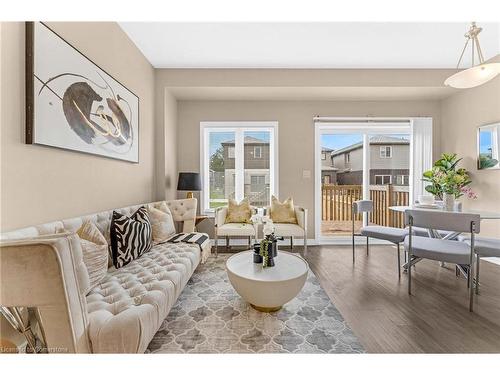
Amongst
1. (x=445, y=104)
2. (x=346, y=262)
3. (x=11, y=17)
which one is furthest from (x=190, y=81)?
(x=445, y=104)

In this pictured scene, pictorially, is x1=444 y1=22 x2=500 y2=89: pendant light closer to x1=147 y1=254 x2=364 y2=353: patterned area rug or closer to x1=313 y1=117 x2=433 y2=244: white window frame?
x1=313 y1=117 x2=433 y2=244: white window frame

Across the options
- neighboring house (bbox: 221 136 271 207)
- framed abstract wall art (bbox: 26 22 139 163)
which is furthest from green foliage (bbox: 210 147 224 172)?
framed abstract wall art (bbox: 26 22 139 163)

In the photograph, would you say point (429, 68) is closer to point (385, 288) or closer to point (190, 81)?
point (385, 288)

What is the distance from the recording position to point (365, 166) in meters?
4.22

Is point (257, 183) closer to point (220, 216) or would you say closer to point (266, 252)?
point (220, 216)

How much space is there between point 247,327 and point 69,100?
2.23 meters

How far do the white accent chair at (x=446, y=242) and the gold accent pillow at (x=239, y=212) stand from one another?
7.17 ft

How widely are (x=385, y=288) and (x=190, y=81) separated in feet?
12.4

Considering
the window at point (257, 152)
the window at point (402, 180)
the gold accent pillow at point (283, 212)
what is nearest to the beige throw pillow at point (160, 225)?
the gold accent pillow at point (283, 212)

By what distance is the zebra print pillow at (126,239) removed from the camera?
6.30 ft

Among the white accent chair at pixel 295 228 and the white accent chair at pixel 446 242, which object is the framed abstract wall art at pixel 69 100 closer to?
the white accent chair at pixel 295 228

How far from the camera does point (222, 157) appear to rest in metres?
4.26

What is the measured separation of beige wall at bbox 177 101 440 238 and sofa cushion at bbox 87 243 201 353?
7.19 ft

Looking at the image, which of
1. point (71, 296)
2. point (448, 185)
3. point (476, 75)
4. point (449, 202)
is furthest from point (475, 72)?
point (71, 296)
